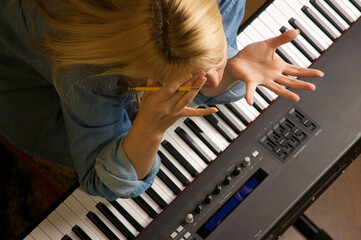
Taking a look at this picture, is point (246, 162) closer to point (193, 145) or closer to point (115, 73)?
point (193, 145)

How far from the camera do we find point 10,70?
130 centimetres

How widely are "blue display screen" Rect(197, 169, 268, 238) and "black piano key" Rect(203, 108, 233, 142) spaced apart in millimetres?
112

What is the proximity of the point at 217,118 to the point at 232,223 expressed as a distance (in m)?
0.26

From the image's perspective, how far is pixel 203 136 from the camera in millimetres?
1241

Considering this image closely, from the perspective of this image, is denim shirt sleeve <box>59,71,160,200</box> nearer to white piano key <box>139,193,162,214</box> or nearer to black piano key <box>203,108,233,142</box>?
white piano key <box>139,193,162,214</box>

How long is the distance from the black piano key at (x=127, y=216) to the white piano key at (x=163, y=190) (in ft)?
0.29

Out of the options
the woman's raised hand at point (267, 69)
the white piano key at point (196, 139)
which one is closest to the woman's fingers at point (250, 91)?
the woman's raised hand at point (267, 69)

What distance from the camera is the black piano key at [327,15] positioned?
1301 mm

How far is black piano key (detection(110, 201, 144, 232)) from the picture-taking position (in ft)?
3.95

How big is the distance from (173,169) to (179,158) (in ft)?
0.10

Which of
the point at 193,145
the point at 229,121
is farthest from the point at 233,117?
the point at 193,145

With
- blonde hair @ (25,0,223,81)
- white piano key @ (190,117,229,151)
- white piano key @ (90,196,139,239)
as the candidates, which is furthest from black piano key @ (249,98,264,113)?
white piano key @ (90,196,139,239)

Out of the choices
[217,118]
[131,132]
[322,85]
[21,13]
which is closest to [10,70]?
[21,13]

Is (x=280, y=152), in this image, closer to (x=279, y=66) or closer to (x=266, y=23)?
(x=279, y=66)
